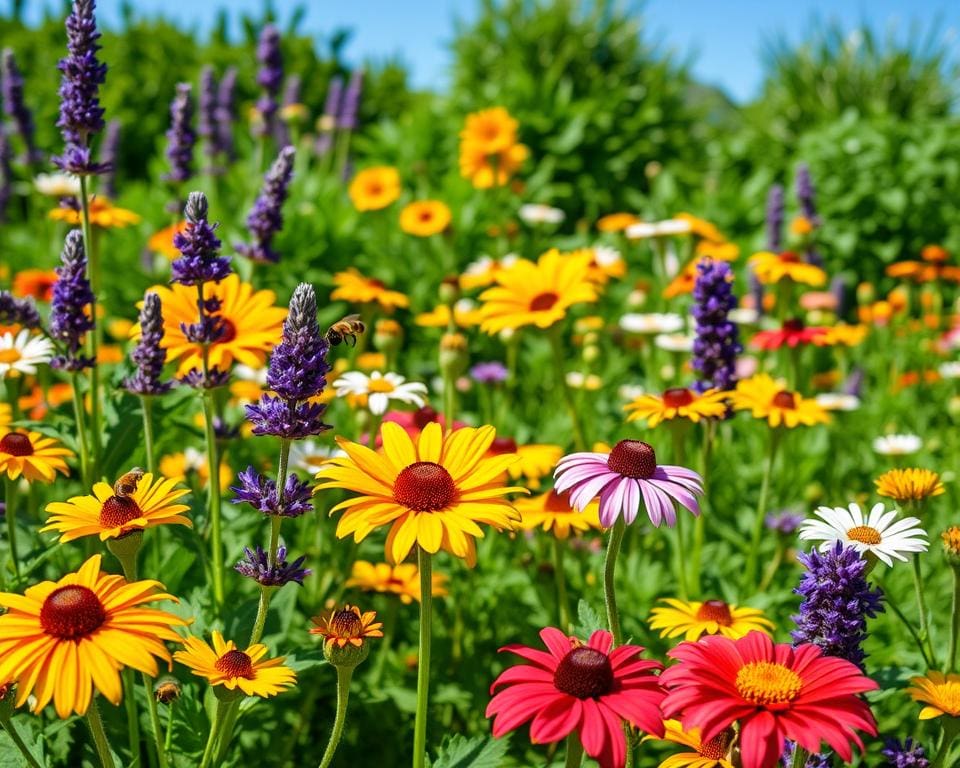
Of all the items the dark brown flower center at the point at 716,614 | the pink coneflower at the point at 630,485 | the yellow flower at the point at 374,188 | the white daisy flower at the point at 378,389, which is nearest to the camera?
the pink coneflower at the point at 630,485

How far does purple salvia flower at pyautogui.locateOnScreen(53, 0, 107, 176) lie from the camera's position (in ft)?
7.63

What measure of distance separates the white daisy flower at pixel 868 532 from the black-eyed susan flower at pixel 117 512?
122 cm


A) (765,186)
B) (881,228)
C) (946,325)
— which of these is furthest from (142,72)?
(946,325)

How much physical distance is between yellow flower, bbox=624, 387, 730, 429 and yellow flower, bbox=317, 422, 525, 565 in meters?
0.80

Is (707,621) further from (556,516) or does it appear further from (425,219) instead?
(425,219)

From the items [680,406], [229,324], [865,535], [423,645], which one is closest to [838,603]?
[865,535]

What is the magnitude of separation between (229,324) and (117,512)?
878 mm

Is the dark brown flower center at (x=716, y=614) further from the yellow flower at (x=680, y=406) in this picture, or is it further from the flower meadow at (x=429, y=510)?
the yellow flower at (x=680, y=406)

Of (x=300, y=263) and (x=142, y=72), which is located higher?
(x=142, y=72)

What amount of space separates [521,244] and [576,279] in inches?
122

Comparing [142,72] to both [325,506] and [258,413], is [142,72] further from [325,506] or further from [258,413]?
[258,413]

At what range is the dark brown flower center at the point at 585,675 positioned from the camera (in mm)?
1437

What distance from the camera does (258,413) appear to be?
1767 millimetres

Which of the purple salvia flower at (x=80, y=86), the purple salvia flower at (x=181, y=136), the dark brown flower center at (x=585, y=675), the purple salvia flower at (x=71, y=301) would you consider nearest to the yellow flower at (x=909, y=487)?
the dark brown flower center at (x=585, y=675)
